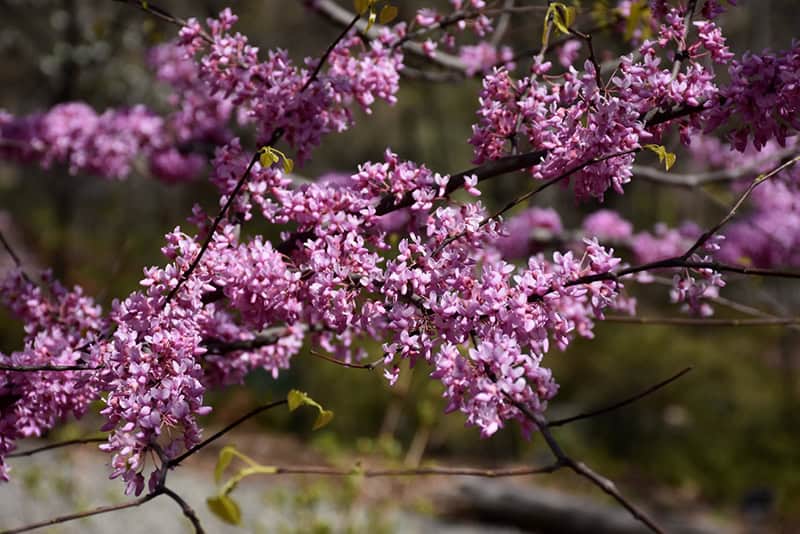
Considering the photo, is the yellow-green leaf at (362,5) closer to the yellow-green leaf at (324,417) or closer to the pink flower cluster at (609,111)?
the pink flower cluster at (609,111)

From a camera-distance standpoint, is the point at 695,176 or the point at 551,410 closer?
the point at 695,176

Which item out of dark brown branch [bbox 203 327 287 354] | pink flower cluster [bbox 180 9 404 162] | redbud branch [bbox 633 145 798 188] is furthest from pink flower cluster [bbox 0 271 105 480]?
redbud branch [bbox 633 145 798 188]

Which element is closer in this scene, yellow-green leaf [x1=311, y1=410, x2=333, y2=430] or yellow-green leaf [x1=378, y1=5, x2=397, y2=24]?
yellow-green leaf [x1=311, y1=410, x2=333, y2=430]

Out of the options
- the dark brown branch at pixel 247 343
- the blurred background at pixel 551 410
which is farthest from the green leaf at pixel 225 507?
the blurred background at pixel 551 410

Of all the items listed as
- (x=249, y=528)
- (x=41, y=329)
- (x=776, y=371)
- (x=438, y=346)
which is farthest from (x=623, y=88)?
(x=776, y=371)

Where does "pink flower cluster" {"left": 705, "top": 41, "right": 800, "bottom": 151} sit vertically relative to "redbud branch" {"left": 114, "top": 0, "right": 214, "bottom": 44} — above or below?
below

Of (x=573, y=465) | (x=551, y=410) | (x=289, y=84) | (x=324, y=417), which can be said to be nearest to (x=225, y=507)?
(x=324, y=417)

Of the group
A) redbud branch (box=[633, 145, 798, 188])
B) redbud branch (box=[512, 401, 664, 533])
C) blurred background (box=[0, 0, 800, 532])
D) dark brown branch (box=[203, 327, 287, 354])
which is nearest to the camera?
redbud branch (box=[512, 401, 664, 533])

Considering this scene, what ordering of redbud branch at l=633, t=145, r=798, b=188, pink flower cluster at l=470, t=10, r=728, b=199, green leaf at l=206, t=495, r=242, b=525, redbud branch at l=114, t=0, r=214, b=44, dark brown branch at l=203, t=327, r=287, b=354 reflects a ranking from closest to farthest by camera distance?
pink flower cluster at l=470, t=10, r=728, b=199 < green leaf at l=206, t=495, r=242, b=525 < dark brown branch at l=203, t=327, r=287, b=354 < redbud branch at l=114, t=0, r=214, b=44 < redbud branch at l=633, t=145, r=798, b=188

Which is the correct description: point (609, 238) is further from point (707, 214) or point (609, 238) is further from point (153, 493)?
point (707, 214)

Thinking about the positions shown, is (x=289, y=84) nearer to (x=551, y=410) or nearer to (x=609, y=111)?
(x=609, y=111)

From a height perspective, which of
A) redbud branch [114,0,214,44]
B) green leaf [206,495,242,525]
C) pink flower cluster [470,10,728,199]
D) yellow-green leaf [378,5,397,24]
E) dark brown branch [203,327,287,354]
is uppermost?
redbud branch [114,0,214,44]

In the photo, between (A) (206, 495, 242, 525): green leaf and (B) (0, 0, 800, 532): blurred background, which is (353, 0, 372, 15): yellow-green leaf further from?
(B) (0, 0, 800, 532): blurred background

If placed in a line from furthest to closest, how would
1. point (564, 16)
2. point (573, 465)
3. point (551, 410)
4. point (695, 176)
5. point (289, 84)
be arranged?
point (551, 410) < point (695, 176) < point (289, 84) < point (564, 16) < point (573, 465)
